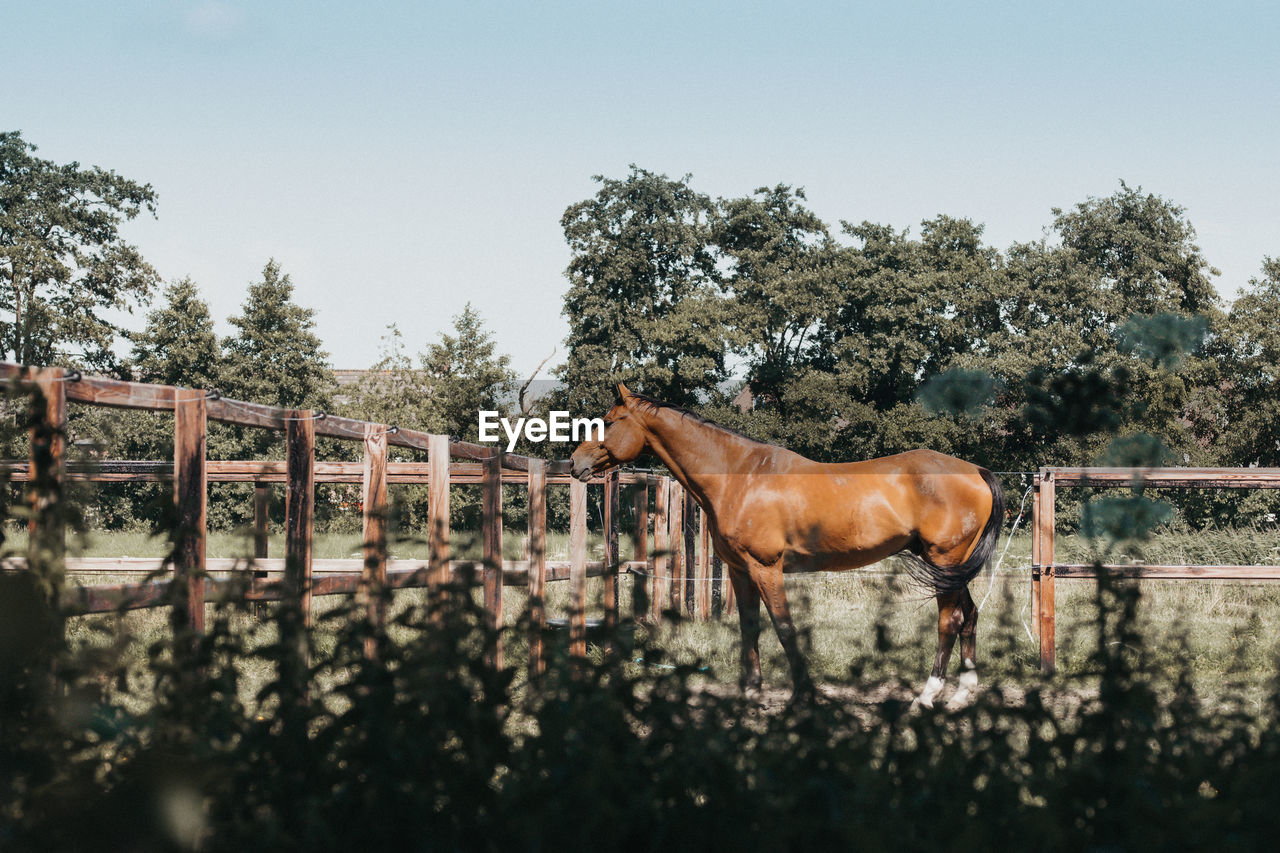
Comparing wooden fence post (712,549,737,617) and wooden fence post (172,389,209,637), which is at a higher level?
wooden fence post (172,389,209,637)

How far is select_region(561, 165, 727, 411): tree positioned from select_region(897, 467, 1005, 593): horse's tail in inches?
1131

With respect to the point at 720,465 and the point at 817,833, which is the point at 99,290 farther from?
the point at 817,833

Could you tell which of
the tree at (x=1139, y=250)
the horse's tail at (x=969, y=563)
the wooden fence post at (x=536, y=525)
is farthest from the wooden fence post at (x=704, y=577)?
the tree at (x=1139, y=250)

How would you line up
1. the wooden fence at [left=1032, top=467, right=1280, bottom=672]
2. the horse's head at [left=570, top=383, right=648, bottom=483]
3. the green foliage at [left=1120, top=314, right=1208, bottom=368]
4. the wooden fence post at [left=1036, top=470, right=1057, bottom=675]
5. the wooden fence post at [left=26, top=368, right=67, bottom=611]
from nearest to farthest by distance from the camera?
the wooden fence post at [left=26, top=368, right=67, bottom=611]
the green foliage at [left=1120, top=314, right=1208, bottom=368]
the horse's head at [left=570, top=383, right=648, bottom=483]
the wooden fence at [left=1032, top=467, right=1280, bottom=672]
the wooden fence post at [left=1036, top=470, right=1057, bottom=675]

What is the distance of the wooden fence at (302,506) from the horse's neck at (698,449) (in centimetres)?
89

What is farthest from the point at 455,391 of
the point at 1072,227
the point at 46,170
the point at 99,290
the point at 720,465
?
the point at 720,465

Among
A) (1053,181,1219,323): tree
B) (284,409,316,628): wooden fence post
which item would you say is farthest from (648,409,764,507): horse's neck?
(1053,181,1219,323): tree

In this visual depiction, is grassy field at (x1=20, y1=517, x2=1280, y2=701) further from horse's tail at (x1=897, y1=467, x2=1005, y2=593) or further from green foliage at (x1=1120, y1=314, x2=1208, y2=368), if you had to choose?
green foliage at (x1=1120, y1=314, x2=1208, y2=368)

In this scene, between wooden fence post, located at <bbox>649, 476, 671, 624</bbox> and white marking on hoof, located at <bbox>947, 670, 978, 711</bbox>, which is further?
wooden fence post, located at <bbox>649, 476, 671, 624</bbox>

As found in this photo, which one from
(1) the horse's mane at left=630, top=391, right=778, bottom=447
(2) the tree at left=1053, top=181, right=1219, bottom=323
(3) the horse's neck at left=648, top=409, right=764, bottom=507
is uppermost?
(2) the tree at left=1053, top=181, right=1219, bottom=323

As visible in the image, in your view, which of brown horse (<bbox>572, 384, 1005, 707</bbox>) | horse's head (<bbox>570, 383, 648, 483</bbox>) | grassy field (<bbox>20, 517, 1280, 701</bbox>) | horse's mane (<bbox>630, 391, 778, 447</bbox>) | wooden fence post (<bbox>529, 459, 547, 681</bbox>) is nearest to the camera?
grassy field (<bbox>20, 517, 1280, 701</bbox>)

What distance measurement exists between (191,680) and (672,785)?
3.51 feet

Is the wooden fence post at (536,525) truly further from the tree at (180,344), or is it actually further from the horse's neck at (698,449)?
the tree at (180,344)

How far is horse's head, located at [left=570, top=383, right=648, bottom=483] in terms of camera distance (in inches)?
340
